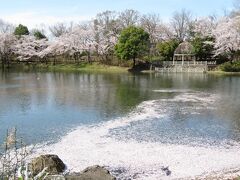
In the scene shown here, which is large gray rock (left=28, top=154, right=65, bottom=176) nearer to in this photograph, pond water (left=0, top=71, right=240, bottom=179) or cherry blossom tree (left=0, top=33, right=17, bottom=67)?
pond water (left=0, top=71, right=240, bottom=179)

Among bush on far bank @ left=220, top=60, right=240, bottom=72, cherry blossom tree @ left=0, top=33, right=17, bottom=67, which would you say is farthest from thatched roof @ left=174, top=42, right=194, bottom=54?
cherry blossom tree @ left=0, top=33, right=17, bottom=67

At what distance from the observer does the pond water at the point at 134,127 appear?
447 inches

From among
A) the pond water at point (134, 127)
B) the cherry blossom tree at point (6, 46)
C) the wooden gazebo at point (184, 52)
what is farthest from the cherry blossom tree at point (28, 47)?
the pond water at point (134, 127)

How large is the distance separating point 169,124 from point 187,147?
379 cm

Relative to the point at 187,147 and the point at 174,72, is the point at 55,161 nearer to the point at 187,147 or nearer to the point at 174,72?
the point at 187,147

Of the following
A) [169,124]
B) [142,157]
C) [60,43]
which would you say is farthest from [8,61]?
[142,157]

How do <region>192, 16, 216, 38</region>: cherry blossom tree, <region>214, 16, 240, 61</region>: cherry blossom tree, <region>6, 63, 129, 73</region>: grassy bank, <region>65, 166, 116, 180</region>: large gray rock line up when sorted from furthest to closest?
<region>192, 16, 216, 38</region>: cherry blossom tree, <region>6, 63, 129, 73</region>: grassy bank, <region>214, 16, 240, 61</region>: cherry blossom tree, <region>65, 166, 116, 180</region>: large gray rock

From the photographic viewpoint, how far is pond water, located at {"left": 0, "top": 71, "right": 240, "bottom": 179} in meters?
11.4

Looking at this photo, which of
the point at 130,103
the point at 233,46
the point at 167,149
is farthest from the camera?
the point at 233,46

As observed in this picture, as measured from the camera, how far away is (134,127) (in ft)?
52.6

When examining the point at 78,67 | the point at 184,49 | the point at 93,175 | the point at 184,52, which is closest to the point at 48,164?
the point at 93,175

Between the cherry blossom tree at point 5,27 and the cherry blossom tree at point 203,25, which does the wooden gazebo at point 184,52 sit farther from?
the cherry blossom tree at point 5,27

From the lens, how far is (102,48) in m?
58.6

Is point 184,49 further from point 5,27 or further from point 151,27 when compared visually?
point 5,27
